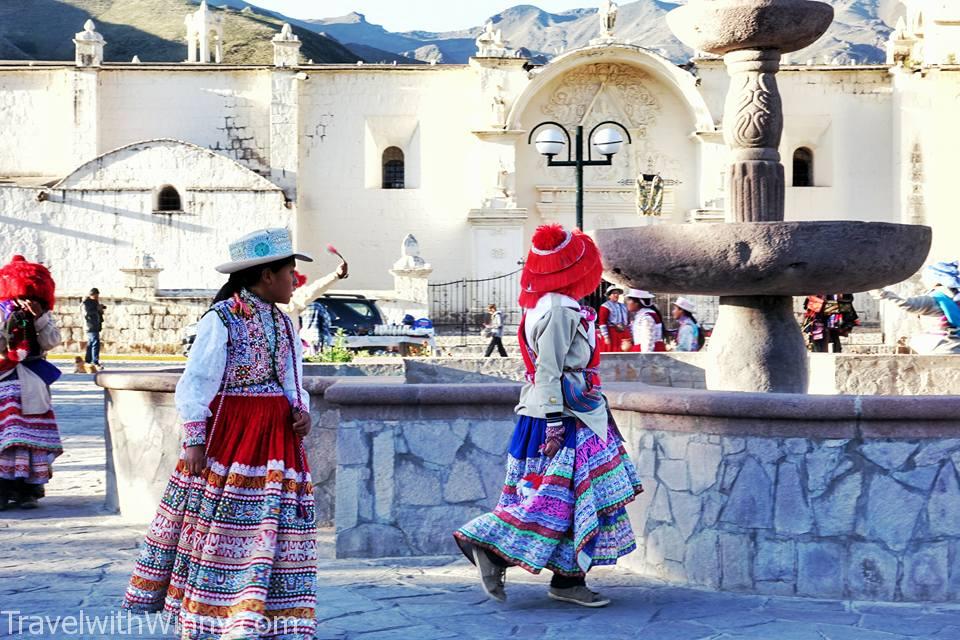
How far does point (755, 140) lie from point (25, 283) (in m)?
4.62

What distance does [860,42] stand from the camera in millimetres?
88562

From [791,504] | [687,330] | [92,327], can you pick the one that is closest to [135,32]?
[92,327]

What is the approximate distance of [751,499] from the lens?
574 centimetres

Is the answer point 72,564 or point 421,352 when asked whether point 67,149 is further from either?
point 72,564

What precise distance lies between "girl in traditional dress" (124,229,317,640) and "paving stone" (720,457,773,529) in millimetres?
1990

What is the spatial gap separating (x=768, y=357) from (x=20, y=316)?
183 inches

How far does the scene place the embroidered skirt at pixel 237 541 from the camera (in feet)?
15.1

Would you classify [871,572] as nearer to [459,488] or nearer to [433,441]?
[459,488]

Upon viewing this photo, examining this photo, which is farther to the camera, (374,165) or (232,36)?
(232,36)

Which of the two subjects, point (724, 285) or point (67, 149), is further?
point (67, 149)

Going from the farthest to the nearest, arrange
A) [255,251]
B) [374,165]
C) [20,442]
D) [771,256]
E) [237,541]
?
1. [374,165]
2. [20,442]
3. [771,256]
4. [255,251]
5. [237,541]

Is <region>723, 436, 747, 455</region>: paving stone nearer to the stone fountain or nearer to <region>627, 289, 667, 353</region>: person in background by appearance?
the stone fountain

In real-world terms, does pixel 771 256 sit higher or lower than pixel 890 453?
higher

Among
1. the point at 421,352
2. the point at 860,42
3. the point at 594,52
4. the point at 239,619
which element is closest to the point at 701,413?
the point at 239,619
